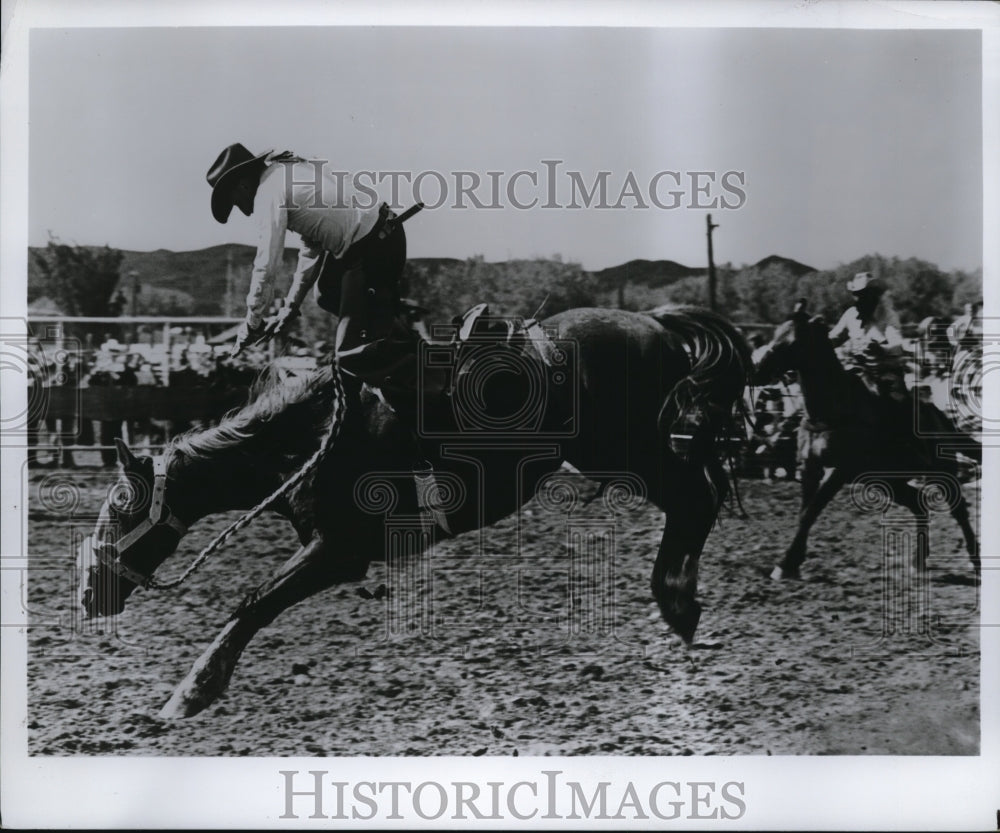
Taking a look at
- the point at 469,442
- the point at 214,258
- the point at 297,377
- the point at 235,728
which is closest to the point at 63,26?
the point at 214,258

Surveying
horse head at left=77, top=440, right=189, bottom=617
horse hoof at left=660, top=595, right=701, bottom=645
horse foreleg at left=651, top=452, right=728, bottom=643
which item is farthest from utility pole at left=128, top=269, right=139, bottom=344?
horse hoof at left=660, top=595, right=701, bottom=645

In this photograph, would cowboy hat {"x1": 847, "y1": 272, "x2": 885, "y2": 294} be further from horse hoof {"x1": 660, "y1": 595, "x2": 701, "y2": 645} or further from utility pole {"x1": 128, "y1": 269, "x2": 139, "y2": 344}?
utility pole {"x1": 128, "y1": 269, "x2": 139, "y2": 344}

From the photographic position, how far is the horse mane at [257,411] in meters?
3.91

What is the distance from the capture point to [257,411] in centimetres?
392

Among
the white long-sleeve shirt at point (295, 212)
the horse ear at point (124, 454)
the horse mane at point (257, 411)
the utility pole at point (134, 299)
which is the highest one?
the white long-sleeve shirt at point (295, 212)

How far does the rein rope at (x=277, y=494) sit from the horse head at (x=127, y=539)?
0.10 meters

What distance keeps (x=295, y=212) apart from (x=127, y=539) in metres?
1.45

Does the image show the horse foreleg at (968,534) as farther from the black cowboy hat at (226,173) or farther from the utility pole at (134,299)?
the utility pole at (134,299)

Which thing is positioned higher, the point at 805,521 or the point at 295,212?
the point at 295,212

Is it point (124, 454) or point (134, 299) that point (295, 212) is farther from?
point (124, 454)

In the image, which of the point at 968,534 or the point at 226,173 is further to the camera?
the point at 968,534

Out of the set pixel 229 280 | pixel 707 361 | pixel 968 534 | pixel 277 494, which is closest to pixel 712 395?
pixel 707 361

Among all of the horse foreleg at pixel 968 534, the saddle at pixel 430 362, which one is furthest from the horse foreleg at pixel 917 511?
the saddle at pixel 430 362

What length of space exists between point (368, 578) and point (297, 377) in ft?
2.74
